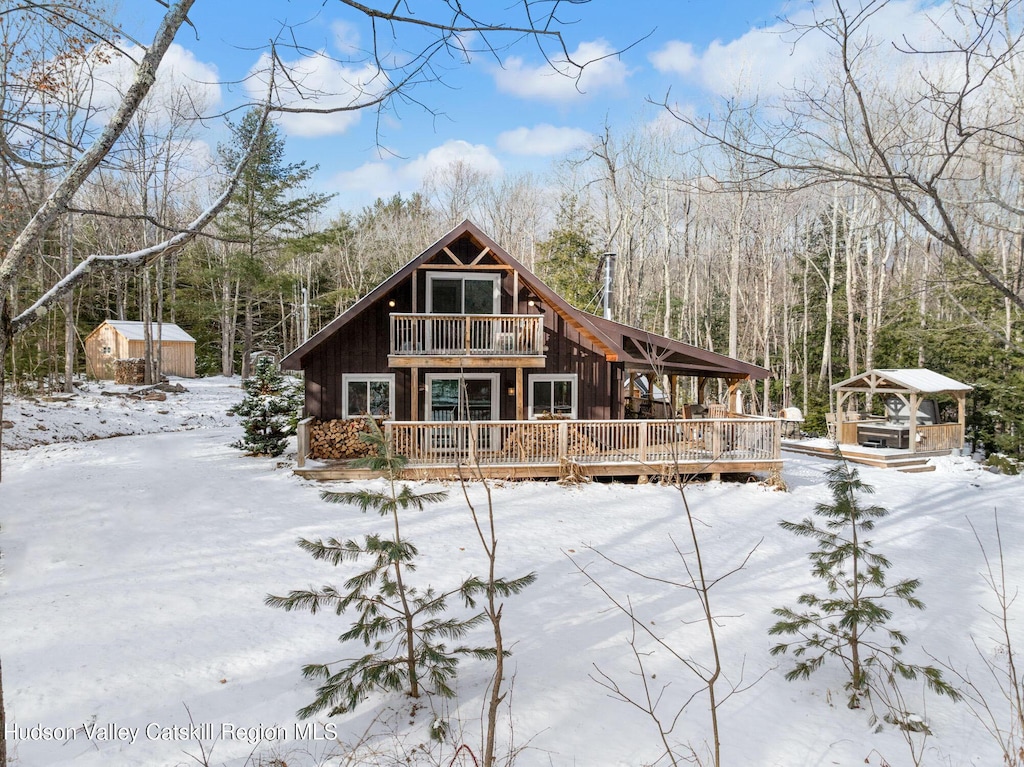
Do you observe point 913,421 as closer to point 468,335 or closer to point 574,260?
point 468,335

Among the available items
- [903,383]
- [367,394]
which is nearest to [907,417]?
[903,383]

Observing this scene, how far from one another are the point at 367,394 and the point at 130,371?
57.4 feet

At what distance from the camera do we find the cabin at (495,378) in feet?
38.7

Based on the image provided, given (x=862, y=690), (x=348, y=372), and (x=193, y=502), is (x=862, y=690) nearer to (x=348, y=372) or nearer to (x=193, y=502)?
(x=193, y=502)

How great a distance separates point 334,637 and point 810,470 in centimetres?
1291

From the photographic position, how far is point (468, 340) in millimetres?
12516

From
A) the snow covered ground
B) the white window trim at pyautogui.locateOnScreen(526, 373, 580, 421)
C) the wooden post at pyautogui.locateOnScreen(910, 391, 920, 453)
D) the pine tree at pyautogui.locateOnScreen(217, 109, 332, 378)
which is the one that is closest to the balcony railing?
the white window trim at pyautogui.locateOnScreen(526, 373, 580, 421)

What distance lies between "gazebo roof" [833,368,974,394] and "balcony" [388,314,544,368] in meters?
11.1

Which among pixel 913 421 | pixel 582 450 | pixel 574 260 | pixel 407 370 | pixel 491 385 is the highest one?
pixel 574 260

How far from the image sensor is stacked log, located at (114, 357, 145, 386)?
24562 mm

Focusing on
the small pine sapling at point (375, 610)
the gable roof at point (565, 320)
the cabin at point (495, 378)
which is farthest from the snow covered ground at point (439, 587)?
the gable roof at point (565, 320)

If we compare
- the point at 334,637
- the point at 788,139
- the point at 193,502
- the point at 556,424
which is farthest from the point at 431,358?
the point at 788,139

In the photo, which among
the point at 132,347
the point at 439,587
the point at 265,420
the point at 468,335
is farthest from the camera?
the point at 132,347

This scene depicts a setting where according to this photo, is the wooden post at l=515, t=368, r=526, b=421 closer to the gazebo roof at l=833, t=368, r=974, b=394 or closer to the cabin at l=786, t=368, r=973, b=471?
the cabin at l=786, t=368, r=973, b=471
